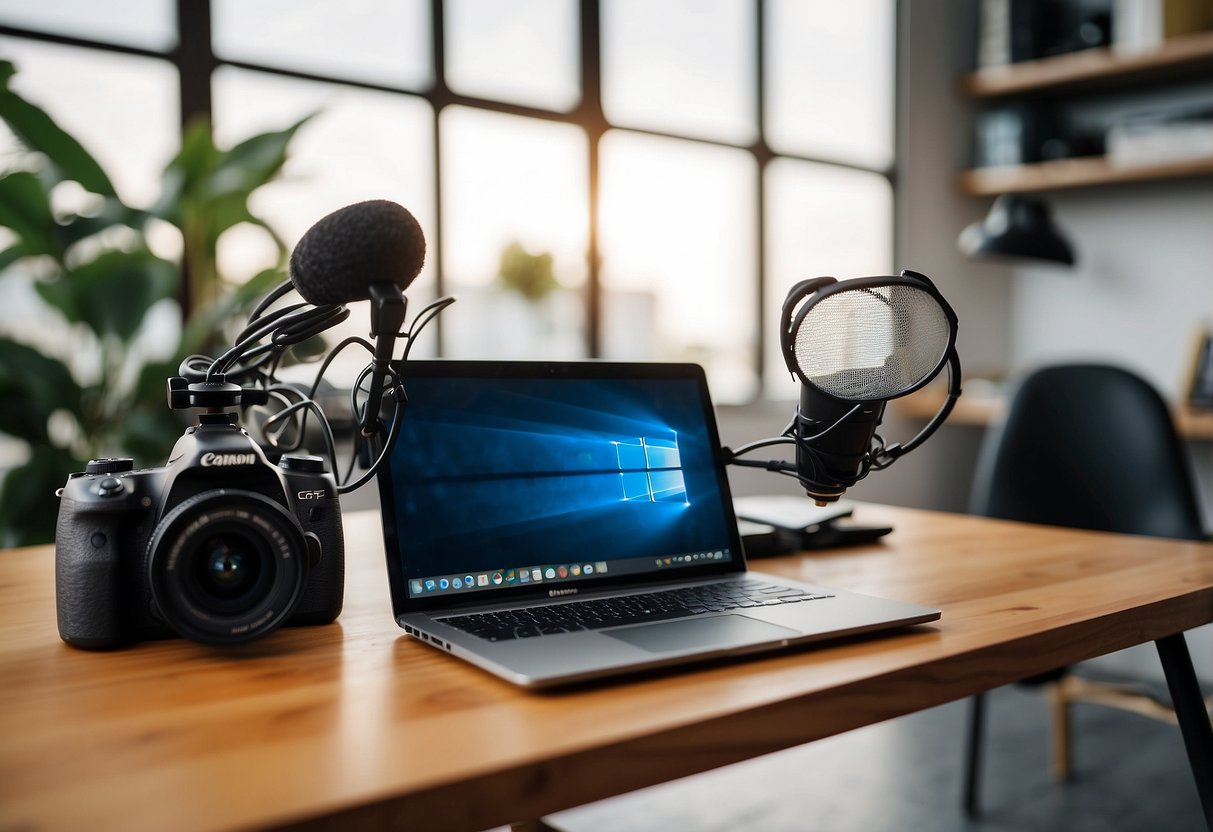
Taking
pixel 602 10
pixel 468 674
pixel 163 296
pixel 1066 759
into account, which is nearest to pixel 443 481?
pixel 468 674

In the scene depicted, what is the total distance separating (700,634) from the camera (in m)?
0.69

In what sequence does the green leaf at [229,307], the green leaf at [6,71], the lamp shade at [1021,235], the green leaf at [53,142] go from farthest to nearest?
the lamp shade at [1021,235] < the green leaf at [229,307] < the green leaf at [53,142] < the green leaf at [6,71]

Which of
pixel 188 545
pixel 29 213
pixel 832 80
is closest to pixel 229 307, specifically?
pixel 29 213

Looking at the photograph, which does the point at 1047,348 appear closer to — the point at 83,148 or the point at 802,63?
the point at 802,63

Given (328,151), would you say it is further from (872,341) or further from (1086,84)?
(1086,84)

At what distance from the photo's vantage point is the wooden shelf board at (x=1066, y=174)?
9.48 ft

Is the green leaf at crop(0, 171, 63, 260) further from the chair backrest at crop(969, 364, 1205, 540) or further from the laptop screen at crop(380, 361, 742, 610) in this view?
the chair backrest at crop(969, 364, 1205, 540)

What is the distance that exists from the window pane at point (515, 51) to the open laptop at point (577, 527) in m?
1.99

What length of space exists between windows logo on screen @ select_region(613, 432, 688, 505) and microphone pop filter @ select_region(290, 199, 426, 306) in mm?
308

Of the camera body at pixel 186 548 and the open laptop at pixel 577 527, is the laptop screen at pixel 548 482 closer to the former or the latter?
the open laptop at pixel 577 527

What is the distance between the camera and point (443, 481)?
795mm

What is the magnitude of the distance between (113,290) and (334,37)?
1.05m

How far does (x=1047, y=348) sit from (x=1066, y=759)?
1925mm

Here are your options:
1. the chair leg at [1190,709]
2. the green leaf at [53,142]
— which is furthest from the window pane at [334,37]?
the chair leg at [1190,709]
